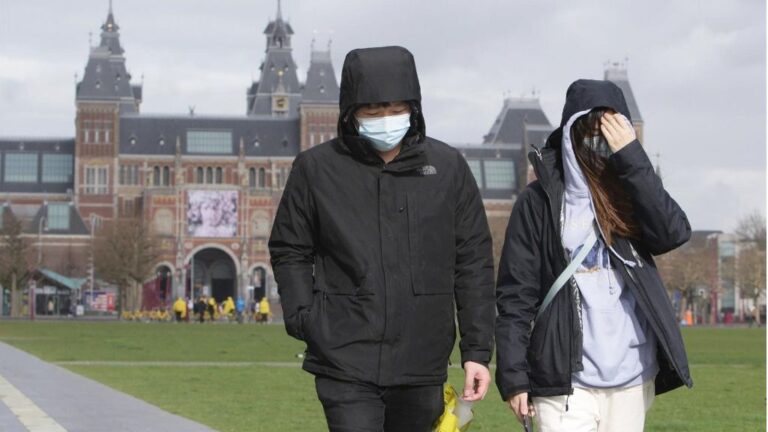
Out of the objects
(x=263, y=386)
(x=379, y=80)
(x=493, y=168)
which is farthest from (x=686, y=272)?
(x=379, y=80)

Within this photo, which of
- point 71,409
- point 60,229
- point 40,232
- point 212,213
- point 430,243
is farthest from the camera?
point 212,213

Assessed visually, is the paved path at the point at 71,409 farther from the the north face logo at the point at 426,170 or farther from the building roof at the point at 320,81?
the building roof at the point at 320,81

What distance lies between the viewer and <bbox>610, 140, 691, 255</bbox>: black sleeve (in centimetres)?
548

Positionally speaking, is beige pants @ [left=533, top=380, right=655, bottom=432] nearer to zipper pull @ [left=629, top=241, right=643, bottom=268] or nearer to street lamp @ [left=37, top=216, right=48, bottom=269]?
zipper pull @ [left=629, top=241, right=643, bottom=268]

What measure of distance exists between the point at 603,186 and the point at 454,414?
Result: 92 cm

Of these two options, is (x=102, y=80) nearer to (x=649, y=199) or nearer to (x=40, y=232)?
(x=40, y=232)

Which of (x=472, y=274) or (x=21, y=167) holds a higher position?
(x=21, y=167)

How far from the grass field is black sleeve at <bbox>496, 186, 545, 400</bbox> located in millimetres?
7911

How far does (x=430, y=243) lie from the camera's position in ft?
18.4

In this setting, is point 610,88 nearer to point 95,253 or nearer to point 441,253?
point 441,253

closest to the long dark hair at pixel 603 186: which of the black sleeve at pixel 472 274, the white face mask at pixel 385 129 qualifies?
the black sleeve at pixel 472 274

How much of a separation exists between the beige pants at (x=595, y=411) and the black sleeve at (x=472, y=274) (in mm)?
265

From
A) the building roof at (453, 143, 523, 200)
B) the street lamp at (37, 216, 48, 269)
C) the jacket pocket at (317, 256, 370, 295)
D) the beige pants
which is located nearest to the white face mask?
the jacket pocket at (317, 256, 370, 295)

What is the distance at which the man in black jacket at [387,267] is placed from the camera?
18.0ft
